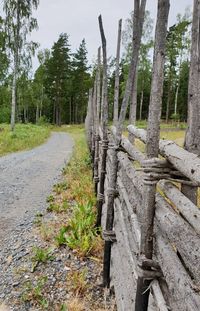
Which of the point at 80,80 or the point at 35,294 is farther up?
the point at 80,80

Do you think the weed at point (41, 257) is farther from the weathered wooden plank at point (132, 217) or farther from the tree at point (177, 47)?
the tree at point (177, 47)

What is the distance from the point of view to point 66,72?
43.7m

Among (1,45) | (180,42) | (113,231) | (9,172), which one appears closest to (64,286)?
(113,231)

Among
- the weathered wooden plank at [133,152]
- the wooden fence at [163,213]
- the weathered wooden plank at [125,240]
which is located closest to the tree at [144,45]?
the weathered wooden plank at [133,152]

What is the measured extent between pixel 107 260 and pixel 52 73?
41399 mm

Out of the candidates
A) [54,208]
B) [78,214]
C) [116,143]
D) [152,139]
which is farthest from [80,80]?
[152,139]

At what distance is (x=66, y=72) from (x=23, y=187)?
37.7 m

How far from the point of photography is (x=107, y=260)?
336 cm

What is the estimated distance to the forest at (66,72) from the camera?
21750mm

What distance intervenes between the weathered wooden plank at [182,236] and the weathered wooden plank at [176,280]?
0.04 meters

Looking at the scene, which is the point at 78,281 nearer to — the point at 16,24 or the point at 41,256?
the point at 41,256

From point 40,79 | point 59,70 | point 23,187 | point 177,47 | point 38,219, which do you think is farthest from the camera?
point 40,79

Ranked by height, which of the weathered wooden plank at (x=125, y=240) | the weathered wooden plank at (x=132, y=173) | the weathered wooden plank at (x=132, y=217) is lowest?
the weathered wooden plank at (x=125, y=240)

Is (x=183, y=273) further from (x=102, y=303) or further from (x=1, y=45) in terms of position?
(x=1, y=45)
